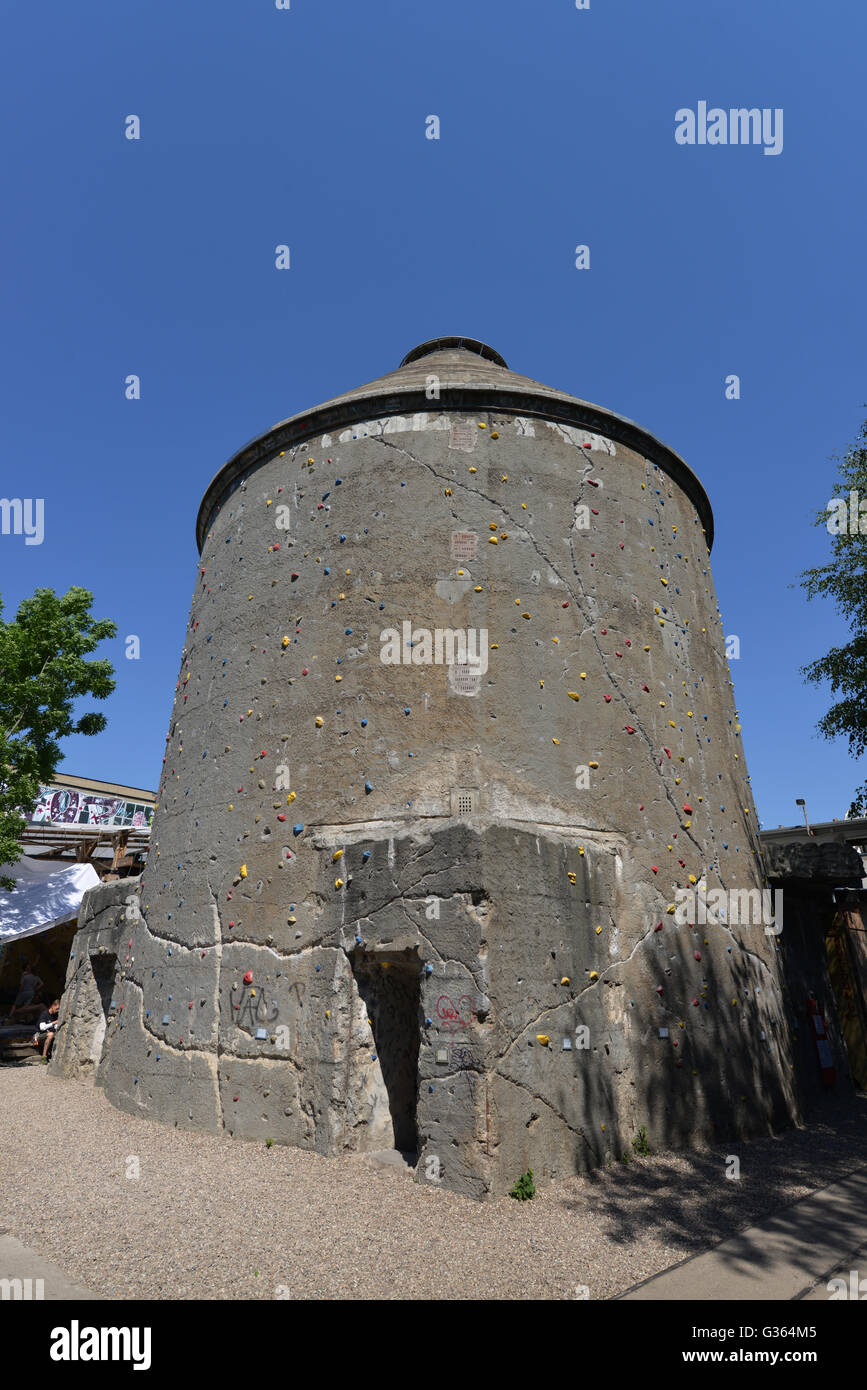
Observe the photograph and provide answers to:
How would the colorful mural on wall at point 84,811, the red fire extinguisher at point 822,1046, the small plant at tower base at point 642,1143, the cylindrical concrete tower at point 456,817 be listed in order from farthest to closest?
1. the colorful mural on wall at point 84,811
2. the red fire extinguisher at point 822,1046
3. the small plant at tower base at point 642,1143
4. the cylindrical concrete tower at point 456,817

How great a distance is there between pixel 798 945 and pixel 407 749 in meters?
6.23

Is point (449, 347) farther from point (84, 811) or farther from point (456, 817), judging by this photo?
point (84, 811)

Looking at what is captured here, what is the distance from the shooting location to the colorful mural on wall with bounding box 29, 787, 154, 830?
2155cm

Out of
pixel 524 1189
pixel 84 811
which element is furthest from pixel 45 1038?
pixel 84 811

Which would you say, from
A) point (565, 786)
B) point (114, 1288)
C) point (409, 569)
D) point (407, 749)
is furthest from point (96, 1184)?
point (409, 569)

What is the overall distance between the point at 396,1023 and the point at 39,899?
1090 centimetres

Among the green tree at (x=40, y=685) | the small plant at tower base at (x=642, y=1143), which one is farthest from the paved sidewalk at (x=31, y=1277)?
the green tree at (x=40, y=685)

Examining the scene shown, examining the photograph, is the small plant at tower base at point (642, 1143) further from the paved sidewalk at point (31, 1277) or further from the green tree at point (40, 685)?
the green tree at point (40, 685)

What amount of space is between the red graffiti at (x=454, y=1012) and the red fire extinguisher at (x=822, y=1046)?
6088mm

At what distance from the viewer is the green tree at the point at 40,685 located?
11844 mm

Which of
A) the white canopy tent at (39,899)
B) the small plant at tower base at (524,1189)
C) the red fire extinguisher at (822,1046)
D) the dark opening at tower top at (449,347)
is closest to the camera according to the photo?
the small plant at tower base at (524,1189)

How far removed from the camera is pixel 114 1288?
12.4 ft
